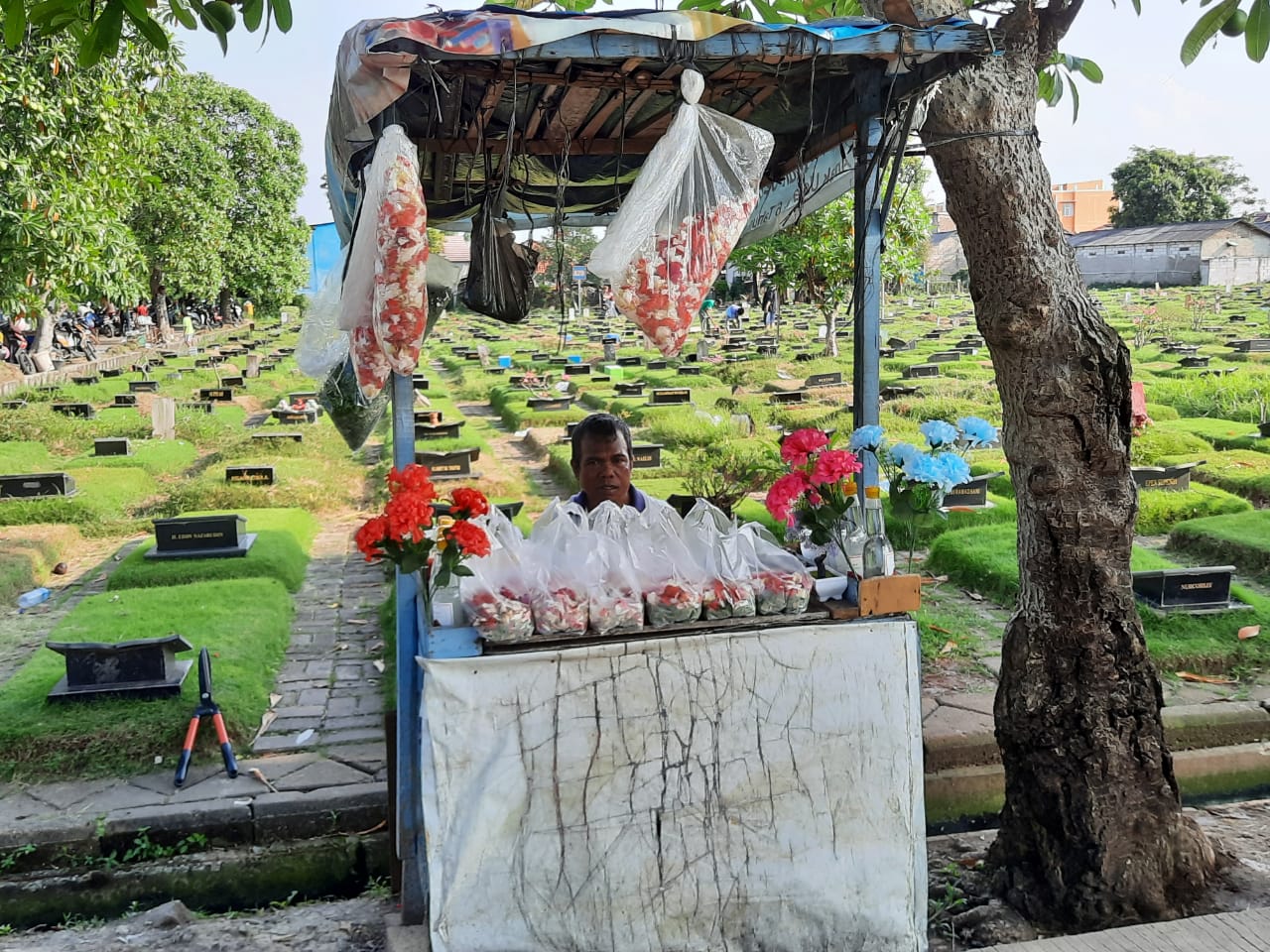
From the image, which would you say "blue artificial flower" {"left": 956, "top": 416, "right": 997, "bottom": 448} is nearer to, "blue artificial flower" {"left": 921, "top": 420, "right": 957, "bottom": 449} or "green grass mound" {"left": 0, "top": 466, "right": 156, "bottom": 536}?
"blue artificial flower" {"left": 921, "top": 420, "right": 957, "bottom": 449}

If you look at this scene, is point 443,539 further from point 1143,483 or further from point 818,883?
point 1143,483

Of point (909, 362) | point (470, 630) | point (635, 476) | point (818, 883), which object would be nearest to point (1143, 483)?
point (635, 476)

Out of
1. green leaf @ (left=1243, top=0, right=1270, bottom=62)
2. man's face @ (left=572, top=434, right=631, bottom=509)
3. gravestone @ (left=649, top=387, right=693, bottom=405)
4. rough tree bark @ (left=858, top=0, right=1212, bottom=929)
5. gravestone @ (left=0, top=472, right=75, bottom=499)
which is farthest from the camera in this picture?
gravestone @ (left=649, top=387, right=693, bottom=405)

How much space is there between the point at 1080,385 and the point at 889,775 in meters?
1.51

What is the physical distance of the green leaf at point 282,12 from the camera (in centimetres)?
399

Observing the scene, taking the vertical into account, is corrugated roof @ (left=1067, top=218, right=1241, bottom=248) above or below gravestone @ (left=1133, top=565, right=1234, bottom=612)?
above

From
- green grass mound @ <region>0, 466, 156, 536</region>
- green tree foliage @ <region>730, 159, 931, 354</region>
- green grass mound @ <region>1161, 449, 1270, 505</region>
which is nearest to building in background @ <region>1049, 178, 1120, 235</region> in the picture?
green tree foliage @ <region>730, 159, 931, 354</region>

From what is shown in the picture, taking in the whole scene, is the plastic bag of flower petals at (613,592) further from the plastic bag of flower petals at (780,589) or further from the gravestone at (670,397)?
the gravestone at (670,397)

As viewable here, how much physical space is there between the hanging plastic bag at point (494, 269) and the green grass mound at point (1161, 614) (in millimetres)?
4325

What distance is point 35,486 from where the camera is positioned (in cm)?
1114

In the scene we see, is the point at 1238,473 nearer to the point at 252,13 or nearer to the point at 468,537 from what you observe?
the point at 468,537

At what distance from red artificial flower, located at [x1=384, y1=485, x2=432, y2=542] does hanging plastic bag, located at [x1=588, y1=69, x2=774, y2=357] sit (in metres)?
0.91

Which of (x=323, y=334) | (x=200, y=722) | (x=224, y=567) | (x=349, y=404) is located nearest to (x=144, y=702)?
(x=200, y=722)

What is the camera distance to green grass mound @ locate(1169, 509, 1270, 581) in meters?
8.09
